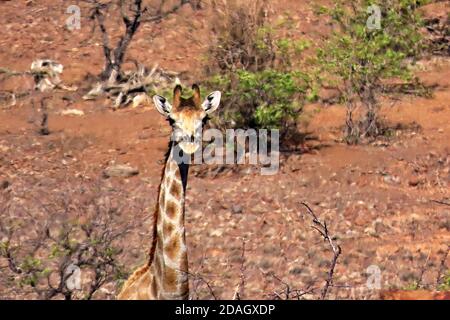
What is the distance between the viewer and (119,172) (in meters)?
15.3

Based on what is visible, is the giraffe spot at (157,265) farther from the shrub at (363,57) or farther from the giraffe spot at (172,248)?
the shrub at (363,57)

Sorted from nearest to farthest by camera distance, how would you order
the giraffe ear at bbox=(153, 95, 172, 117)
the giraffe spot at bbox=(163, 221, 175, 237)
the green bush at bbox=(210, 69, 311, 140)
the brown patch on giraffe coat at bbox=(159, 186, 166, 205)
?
the giraffe spot at bbox=(163, 221, 175, 237), the brown patch on giraffe coat at bbox=(159, 186, 166, 205), the giraffe ear at bbox=(153, 95, 172, 117), the green bush at bbox=(210, 69, 311, 140)

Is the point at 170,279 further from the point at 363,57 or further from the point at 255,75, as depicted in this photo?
the point at 363,57

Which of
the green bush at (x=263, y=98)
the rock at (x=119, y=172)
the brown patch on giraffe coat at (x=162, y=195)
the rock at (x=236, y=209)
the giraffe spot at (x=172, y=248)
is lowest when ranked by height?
the rock at (x=236, y=209)

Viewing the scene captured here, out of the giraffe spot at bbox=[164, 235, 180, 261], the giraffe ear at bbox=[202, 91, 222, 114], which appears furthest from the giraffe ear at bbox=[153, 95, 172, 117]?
the giraffe spot at bbox=[164, 235, 180, 261]

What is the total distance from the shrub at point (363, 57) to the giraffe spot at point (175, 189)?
30.4ft

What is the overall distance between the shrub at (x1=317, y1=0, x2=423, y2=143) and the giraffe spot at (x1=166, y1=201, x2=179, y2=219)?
9.30m

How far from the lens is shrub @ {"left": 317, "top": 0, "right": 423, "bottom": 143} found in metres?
16.4

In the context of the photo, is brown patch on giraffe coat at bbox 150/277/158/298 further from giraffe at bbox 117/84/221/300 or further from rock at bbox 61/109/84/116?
rock at bbox 61/109/84/116

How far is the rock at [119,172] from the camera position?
1526 cm

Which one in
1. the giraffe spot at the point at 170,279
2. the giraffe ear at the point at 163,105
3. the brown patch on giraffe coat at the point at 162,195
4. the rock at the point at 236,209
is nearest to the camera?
the giraffe spot at the point at 170,279

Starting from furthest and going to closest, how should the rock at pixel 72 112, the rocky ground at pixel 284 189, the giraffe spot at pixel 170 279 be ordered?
1. the rock at pixel 72 112
2. the rocky ground at pixel 284 189
3. the giraffe spot at pixel 170 279

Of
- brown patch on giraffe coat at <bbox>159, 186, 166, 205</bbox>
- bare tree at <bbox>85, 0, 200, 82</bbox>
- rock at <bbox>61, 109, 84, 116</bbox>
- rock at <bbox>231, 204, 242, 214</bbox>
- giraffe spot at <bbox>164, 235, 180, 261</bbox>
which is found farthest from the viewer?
bare tree at <bbox>85, 0, 200, 82</bbox>

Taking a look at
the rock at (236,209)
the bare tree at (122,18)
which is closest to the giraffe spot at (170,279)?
the rock at (236,209)
